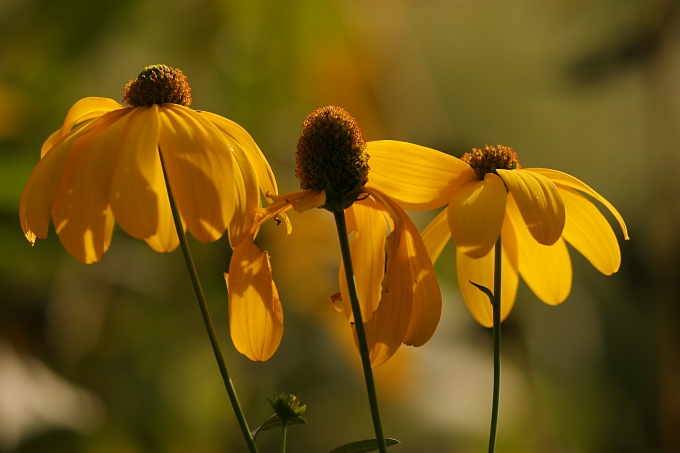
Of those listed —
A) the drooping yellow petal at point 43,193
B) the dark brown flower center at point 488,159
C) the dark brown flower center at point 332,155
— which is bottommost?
the dark brown flower center at point 488,159

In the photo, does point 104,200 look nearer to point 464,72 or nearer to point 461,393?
point 461,393

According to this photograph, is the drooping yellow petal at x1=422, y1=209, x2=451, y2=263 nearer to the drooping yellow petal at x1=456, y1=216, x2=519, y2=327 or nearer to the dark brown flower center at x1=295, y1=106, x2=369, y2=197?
the drooping yellow petal at x1=456, y1=216, x2=519, y2=327

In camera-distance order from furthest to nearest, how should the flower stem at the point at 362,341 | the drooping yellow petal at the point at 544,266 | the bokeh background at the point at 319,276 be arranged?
1. the bokeh background at the point at 319,276
2. the drooping yellow petal at the point at 544,266
3. the flower stem at the point at 362,341

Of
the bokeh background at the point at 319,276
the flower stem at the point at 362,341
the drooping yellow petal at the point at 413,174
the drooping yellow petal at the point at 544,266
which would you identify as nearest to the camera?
the flower stem at the point at 362,341

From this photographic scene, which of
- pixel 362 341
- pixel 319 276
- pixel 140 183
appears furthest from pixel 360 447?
pixel 319 276

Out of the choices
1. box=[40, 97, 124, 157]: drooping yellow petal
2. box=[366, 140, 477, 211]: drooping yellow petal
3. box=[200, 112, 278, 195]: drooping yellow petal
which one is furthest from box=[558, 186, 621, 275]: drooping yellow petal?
box=[40, 97, 124, 157]: drooping yellow petal

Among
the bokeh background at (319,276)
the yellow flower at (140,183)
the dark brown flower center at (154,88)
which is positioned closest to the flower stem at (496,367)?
the yellow flower at (140,183)

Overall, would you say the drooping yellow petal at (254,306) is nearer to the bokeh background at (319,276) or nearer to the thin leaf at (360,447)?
the thin leaf at (360,447)
